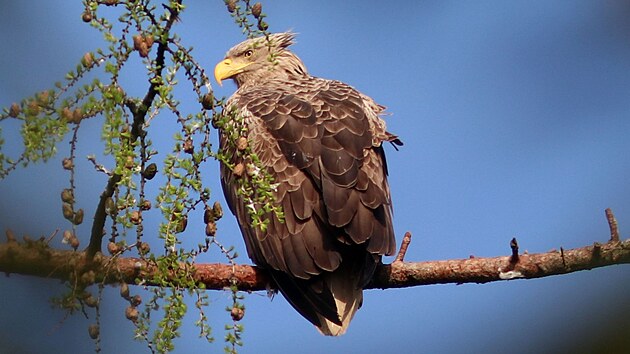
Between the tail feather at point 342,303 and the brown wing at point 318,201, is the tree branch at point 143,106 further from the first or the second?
the tail feather at point 342,303

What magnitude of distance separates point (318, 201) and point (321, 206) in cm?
4

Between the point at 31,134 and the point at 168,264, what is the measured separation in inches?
33.3

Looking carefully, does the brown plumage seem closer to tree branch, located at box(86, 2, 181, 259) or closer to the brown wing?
the brown wing

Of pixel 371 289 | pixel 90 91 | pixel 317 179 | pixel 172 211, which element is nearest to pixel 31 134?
pixel 90 91

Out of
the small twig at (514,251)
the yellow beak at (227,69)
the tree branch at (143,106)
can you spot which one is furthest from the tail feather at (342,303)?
the yellow beak at (227,69)

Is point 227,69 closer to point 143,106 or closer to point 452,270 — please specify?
point 452,270

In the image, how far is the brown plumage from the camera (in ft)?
15.5

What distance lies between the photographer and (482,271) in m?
4.55

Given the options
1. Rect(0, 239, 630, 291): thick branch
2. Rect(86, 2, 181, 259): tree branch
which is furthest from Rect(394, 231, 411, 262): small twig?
Rect(86, 2, 181, 259): tree branch

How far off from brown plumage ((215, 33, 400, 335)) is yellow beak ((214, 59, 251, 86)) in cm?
195

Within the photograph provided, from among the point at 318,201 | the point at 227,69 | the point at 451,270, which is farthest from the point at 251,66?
the point at 451,270

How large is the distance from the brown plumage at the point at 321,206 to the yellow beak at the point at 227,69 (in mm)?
1946

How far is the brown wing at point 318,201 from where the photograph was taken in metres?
4.71

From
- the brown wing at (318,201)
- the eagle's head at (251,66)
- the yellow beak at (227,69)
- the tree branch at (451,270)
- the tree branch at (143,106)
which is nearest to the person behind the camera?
the tree branch at (143,106)
